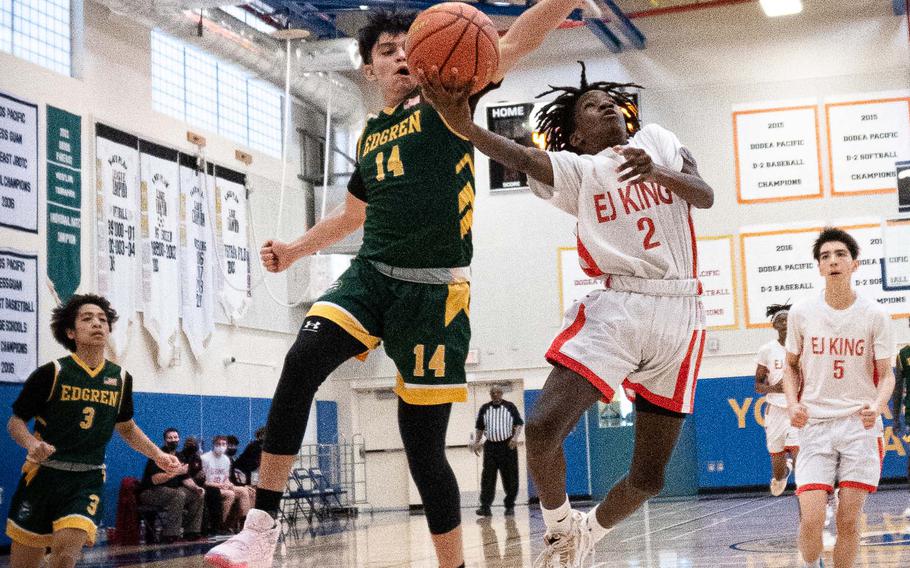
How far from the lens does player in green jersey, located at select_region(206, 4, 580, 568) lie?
4020mm

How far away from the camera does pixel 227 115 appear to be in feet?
58.8

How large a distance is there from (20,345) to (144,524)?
9.20ft

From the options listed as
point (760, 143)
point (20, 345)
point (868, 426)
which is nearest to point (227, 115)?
point (20, 345)

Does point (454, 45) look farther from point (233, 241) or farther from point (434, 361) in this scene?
point (233, 241)

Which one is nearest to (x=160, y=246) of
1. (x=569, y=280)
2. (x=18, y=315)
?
(x=18, y=315)

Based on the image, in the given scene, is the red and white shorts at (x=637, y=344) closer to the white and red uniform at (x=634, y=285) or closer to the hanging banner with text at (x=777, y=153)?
the white and red uniform at (x=634, y=285)

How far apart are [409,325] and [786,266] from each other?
15.7 metres

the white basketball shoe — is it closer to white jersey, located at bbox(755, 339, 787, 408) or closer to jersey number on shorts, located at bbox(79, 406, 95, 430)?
jersey number on shorts, located at bbox(79, 406, 95, 430)

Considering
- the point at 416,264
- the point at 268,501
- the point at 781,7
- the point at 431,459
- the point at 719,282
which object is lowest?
the point at 268,501

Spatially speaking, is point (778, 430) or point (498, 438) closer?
point (778, 430)

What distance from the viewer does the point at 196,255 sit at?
647 inches

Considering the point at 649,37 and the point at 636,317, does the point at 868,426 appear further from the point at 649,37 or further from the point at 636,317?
the point at 649,37

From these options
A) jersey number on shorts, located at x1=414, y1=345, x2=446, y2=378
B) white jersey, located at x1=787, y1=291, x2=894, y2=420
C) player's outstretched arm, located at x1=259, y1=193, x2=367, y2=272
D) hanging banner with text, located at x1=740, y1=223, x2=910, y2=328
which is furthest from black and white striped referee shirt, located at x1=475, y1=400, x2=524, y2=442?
jersey number on shorts, located at x1=414, y1=345, x2=446, y2=378

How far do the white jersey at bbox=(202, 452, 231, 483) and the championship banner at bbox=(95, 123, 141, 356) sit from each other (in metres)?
1.86
